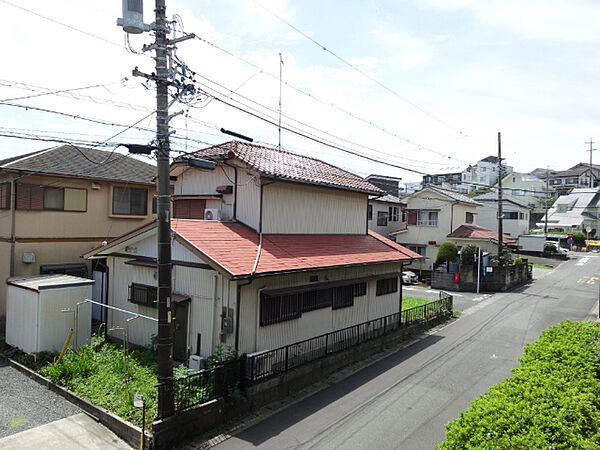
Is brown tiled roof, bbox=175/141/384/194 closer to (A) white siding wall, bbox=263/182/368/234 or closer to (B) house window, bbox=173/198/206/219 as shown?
(A) white siding wall, bbox=263/182/368/234

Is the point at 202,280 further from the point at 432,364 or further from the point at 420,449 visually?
the point at 432,364

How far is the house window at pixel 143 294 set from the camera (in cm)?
1249

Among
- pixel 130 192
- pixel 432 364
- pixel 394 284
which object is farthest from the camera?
pixel 130 192

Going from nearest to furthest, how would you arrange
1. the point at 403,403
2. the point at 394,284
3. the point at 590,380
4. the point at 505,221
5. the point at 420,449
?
the point at 590,380 < the point at 420,449 < the point at 403,403 < the point at 394,284 < the point at 505,221

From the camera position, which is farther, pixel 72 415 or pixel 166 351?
pixel 72 415

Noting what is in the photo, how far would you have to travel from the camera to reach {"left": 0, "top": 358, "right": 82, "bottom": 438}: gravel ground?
8.65m

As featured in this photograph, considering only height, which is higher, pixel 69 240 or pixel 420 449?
pixel 69 240

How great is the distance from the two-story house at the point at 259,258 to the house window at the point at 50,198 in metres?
5.07

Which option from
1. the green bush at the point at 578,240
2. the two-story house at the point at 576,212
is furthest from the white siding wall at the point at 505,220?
the two-story house at the point at 576,212

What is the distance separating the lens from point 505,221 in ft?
156

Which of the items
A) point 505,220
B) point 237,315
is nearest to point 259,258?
point 237,315

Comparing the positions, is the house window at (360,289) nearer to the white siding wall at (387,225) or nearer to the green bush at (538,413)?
the green bush at (538,413)

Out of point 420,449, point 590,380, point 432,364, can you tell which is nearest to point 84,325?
point 420,449

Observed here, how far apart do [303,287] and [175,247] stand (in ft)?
13.1
